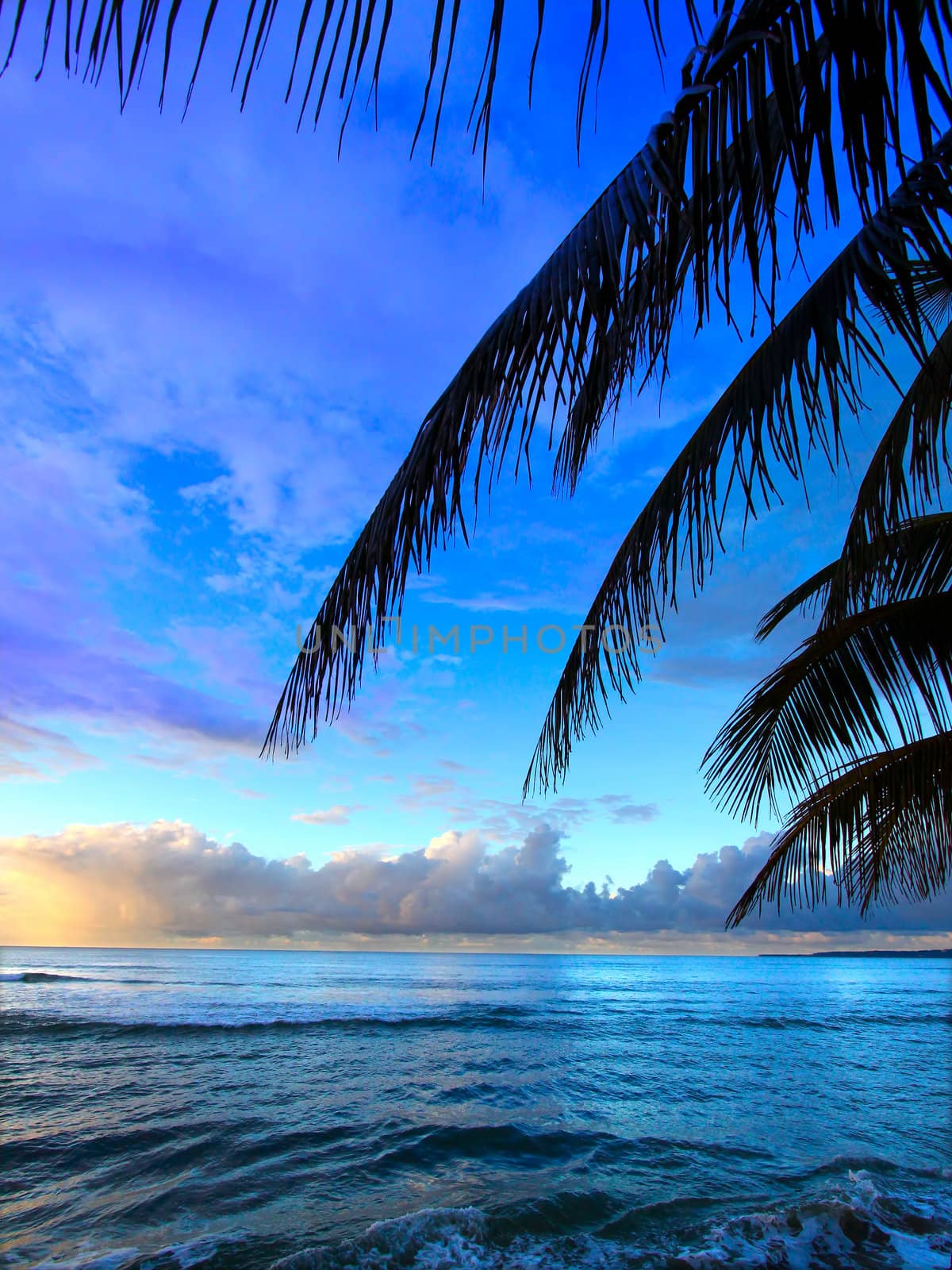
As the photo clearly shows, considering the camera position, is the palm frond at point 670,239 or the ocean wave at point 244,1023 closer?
the palm frond at point 670,239

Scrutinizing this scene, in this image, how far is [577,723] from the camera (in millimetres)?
3781

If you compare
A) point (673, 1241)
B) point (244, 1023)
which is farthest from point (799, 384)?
point (244, 1023)

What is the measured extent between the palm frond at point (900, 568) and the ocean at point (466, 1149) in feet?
14.8

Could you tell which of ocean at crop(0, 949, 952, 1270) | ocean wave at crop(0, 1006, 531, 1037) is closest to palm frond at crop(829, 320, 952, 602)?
ocean at crop(0, 949, 952, 1270)

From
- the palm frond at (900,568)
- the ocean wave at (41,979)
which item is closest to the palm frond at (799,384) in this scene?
the palm frond at (900,568)

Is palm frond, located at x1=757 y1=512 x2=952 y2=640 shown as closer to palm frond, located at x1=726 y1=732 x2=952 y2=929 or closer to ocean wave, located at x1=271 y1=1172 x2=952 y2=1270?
palm frond, located at x1=726 y1=732 x2=952 y2=929

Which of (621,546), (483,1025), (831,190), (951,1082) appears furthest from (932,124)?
(483,1025)

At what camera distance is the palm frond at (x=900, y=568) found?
347 cm

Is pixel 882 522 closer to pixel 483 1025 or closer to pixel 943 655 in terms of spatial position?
pixel 943 655

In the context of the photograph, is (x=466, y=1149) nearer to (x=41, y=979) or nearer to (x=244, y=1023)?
(x=244, y=1023)

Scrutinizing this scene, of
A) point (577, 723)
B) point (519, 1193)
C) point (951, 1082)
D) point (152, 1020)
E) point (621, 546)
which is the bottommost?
point (152, 1020)

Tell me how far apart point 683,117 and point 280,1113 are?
1087 centimetres

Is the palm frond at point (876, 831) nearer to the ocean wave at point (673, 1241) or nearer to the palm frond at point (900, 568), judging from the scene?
the palm frond at point (900, 568)

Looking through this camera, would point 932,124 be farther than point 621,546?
No
